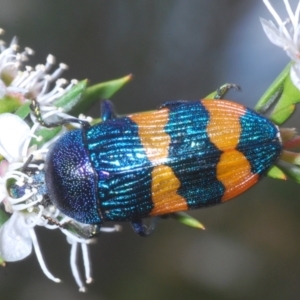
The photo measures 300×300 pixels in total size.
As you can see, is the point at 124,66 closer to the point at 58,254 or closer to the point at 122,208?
the point at 58,254

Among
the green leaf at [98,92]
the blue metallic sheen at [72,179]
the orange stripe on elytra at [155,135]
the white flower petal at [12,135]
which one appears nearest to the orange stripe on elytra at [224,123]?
the orange stripe on elytra at [155,135]

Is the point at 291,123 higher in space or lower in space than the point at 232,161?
lower

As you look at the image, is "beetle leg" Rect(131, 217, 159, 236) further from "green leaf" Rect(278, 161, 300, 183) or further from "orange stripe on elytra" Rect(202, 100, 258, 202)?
"green leaf" Rect(278, 161, 300, 183)

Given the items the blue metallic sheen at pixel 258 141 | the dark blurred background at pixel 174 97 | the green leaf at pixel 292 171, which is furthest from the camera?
the dark blurred background at pixel 174 97

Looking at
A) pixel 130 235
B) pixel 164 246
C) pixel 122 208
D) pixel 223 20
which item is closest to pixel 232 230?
pixel 164 246

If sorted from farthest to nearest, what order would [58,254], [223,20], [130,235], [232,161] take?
1. [223,20]
2. [130,235]
3. [58,254]
4. [232,161]

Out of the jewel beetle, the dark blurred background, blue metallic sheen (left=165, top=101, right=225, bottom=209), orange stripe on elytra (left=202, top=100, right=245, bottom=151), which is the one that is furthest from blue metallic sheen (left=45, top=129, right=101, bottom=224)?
the dark blurred background

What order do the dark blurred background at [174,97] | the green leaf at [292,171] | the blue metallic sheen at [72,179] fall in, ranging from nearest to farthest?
the green leaf at [292,171]
the blue metallic sheen at [72,179]
the dark blurred background at [174,97]

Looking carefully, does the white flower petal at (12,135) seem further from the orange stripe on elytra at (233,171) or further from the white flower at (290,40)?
the white flower at (290,40)
